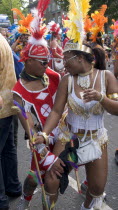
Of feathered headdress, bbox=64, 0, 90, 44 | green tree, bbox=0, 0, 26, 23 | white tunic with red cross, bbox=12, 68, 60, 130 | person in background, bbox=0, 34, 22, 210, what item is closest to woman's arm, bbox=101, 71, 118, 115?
feathered headdress, bbox=64, 0, 90, 44

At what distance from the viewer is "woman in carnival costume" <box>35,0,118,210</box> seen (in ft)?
7.96

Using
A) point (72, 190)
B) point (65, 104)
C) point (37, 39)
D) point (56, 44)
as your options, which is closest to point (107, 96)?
point (65, 104)

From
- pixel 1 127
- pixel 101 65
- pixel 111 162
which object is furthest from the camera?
pixel 111 162

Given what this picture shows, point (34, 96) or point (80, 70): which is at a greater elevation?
point (80, 70)

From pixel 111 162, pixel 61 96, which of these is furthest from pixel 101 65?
pixel 111 162

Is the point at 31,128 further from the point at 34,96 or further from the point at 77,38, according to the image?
the point at 77,38

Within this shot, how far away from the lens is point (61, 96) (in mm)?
2516

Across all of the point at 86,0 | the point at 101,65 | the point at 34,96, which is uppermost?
the point at 86,0

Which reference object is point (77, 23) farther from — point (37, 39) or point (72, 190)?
point (72, 190)

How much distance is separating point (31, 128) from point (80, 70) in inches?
28.0

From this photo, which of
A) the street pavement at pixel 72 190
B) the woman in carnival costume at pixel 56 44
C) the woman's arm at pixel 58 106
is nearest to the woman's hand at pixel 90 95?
the woman's arm at pixel 58 106

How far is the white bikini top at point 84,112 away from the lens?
8.07 ft

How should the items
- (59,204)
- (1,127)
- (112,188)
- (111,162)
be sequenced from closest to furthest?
(1,127), (59,204), (112,188), (111,162)

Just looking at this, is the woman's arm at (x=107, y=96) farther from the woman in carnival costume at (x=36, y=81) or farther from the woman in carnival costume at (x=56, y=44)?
the woman in carnival costume at (x=56, y=44)
